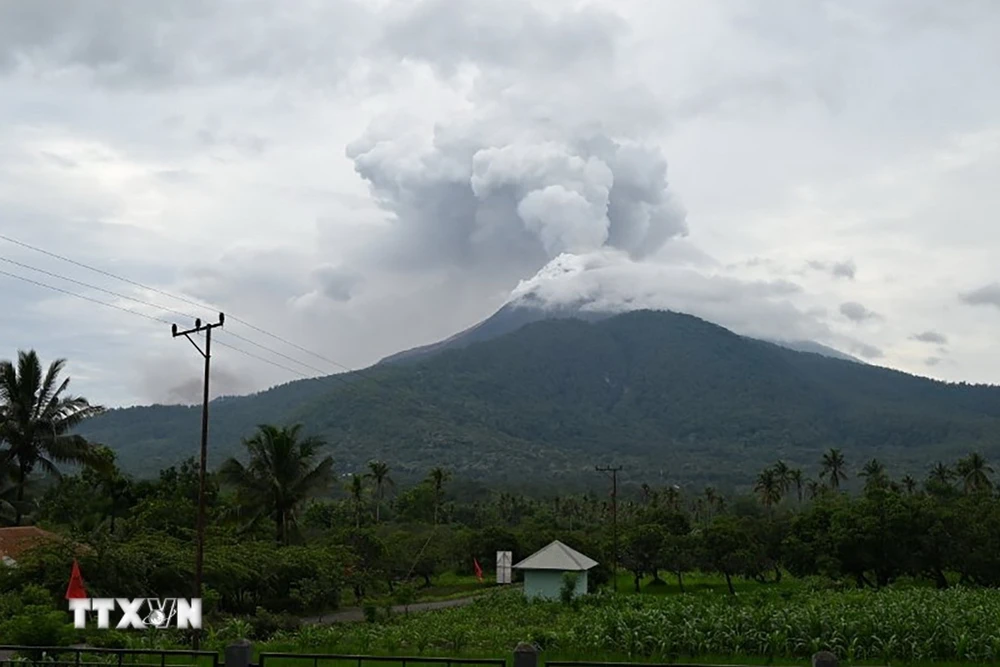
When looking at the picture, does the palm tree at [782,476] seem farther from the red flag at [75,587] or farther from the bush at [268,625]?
the red flag at [75,587]

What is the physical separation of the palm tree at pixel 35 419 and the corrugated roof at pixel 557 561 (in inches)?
669

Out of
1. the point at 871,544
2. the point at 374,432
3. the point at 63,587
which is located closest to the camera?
the point at 63,587

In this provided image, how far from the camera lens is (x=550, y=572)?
3853cm

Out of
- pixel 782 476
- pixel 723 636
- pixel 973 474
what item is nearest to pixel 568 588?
pixel 723 636

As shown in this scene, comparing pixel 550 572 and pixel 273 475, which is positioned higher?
pixel 273 475

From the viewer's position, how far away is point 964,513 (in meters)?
41.9

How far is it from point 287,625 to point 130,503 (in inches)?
760

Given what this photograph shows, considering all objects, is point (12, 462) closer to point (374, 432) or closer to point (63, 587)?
point (63, 587)

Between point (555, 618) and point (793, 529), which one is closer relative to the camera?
point (555, 618)

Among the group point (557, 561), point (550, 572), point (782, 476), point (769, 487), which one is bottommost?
point (550, 572)

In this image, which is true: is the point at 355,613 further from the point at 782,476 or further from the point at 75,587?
the point at 782,476

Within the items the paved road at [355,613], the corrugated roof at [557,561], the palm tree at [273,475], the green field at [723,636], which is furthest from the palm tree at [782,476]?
the green field at [723,636]

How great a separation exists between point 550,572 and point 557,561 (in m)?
0.51

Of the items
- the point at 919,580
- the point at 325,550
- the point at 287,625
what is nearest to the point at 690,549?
the point at 919,580
